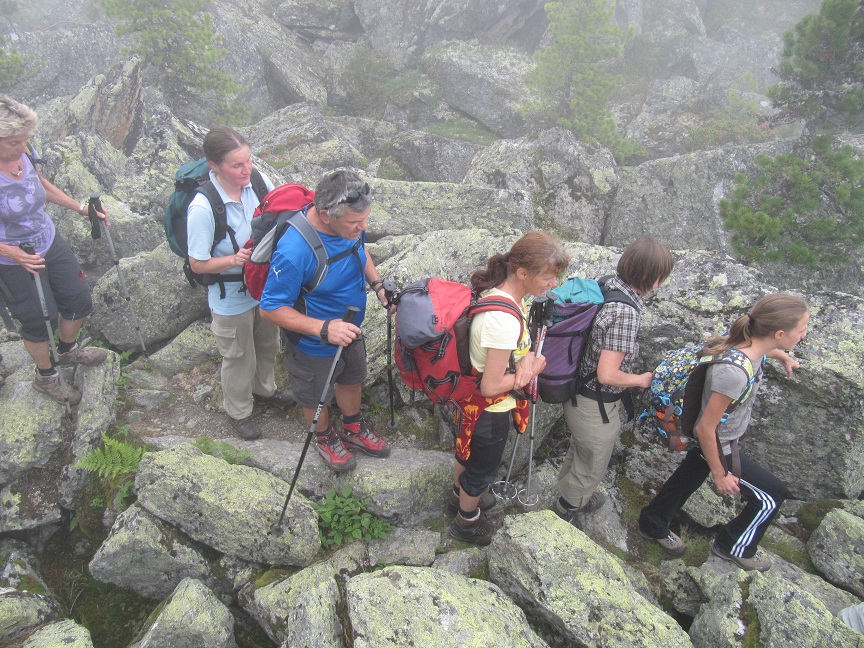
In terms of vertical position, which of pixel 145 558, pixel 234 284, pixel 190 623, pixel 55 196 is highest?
pixel 55 196

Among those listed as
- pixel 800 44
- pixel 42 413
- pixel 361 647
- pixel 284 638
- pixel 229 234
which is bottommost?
pixel 284 638

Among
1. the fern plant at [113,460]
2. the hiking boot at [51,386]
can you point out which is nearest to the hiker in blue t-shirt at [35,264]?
the hiking boot at [51,386]

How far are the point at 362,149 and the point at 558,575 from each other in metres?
24.3

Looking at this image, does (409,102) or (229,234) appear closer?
(229,234)

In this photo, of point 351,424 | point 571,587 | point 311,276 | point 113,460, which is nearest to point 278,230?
point 311,276

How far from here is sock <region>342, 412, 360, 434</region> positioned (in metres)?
6.02

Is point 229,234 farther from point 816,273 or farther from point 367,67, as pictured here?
point 367,67

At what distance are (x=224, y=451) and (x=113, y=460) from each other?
1192 millimetres

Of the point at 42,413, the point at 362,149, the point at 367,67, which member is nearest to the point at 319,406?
the point at 42,413

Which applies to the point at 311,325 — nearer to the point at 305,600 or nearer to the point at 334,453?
the point at 334,453

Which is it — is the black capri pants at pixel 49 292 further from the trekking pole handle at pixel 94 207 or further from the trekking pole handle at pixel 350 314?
the trekking pole handle at pixel 350 314

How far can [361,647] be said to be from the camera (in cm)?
386

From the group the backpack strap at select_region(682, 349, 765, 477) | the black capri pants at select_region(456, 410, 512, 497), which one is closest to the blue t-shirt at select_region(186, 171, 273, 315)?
the black capri pants at select_region(456, 410, 512, 497)

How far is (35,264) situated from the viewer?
18.1ft
